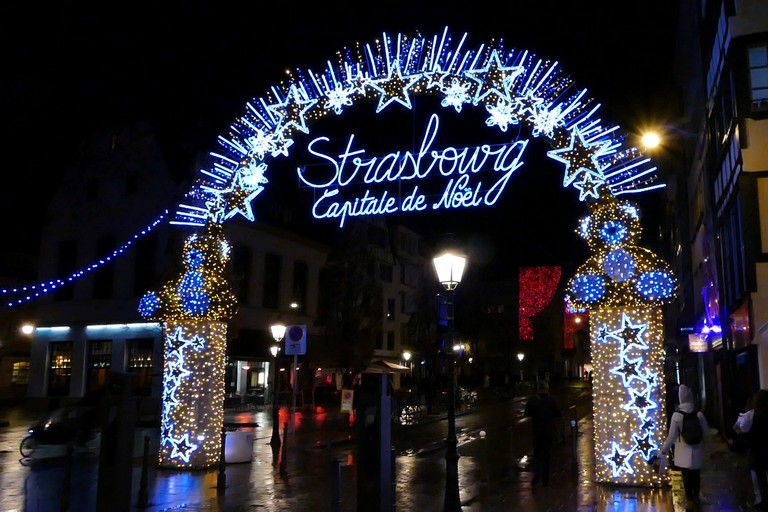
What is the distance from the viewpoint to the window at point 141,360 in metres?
38.0

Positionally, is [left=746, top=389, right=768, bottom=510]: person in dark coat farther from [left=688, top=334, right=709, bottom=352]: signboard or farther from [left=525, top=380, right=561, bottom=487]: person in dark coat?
[left=688, top=334, right=709, bottom=352]: signboard

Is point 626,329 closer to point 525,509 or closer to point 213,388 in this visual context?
point 525,509

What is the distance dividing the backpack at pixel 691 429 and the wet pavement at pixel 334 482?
124cm

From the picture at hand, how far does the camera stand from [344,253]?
37.4 m

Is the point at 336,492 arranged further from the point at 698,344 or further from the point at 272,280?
the point at 272,280

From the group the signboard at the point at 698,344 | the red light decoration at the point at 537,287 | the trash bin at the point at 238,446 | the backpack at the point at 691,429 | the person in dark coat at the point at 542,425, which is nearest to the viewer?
the backpack at the point at 691,429

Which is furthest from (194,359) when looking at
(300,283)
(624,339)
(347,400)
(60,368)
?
(300,283)

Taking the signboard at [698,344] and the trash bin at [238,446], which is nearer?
the trash bin at [238,446]

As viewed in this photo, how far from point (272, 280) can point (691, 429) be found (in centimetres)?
3520

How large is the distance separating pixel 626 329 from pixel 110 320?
32881mm

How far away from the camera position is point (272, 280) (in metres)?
43.8

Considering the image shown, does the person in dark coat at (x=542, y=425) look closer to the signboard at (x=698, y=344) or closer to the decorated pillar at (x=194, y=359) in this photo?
the decorated pillar at (x=194, y=359)

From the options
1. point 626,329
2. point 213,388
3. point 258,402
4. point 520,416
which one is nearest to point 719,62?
point 626,329

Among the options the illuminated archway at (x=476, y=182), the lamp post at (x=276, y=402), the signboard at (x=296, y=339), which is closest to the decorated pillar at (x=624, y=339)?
the illuminated archway at (x=476, y=182)
